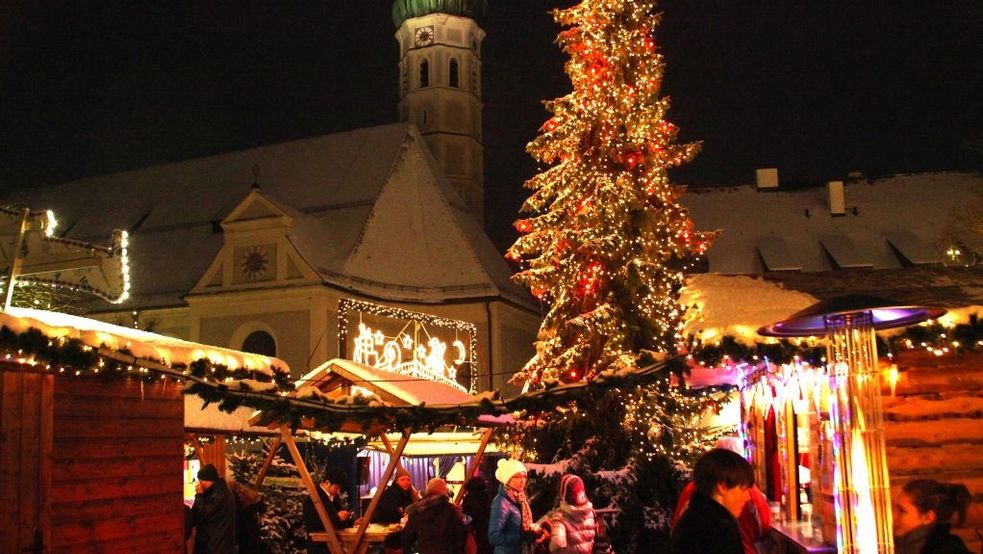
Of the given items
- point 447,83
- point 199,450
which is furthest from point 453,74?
point 199,450

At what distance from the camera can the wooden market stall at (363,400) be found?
9344 mm

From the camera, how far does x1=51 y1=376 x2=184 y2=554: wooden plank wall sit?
790cm

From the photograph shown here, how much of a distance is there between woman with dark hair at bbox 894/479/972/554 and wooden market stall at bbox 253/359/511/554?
4.13 m

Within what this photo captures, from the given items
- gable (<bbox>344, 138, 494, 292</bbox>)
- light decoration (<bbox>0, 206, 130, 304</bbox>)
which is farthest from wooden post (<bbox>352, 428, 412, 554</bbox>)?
gable (<bbox>344, 138, 494, 292</bbox>)

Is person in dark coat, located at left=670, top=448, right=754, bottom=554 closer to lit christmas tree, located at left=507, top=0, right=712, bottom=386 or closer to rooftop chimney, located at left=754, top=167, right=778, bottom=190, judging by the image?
lit christmas tree, located at left=507, top=0, right=712, bottom=386

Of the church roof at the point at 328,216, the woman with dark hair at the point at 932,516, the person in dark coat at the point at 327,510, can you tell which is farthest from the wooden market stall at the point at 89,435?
the church roof at the point at 328,216

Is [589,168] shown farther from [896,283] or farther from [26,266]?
[26,266]

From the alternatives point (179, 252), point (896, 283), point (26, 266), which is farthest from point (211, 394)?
point (179, 252)

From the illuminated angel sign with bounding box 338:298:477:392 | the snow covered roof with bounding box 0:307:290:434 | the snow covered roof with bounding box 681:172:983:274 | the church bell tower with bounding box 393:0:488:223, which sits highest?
the church bell tower with bounding box 393:0:488:223

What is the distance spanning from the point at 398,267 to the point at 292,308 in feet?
15.1

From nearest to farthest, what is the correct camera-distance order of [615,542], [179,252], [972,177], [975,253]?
[615,542] < [975,253] < [972,177] < [179,252]

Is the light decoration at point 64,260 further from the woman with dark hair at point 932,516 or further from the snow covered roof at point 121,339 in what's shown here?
the woman with dark hair at point 932,516

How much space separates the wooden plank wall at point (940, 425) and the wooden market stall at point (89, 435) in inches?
236

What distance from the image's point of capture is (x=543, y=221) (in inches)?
546
